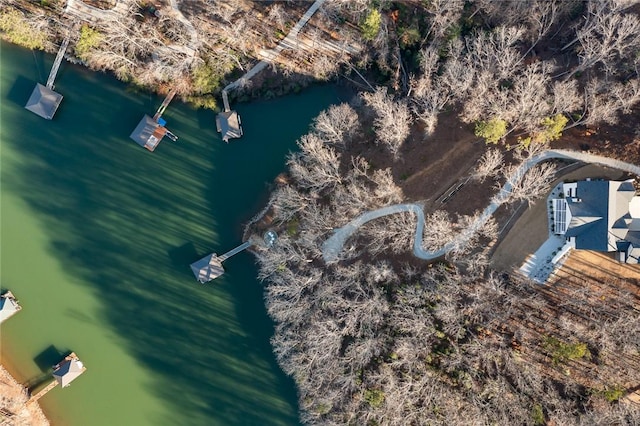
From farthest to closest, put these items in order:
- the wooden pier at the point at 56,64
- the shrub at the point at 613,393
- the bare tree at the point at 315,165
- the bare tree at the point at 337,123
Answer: the wooden pier at the point at 56,64
the bare tree at the point at 315,165
the bare tree at the point at 337,123
the shrub at the point at 613,393

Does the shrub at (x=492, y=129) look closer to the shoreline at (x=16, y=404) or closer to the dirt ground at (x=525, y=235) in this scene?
the dirt ground at (x=525, y=235)

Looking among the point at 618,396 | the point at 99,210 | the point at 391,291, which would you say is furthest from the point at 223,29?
the point at 618,396

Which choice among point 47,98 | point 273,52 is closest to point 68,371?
point 47,98

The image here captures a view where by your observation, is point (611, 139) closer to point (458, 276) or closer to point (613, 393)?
point (458, 276)

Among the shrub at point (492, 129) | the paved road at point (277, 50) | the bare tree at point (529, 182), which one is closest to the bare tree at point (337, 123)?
the paved road at point (277, 50)

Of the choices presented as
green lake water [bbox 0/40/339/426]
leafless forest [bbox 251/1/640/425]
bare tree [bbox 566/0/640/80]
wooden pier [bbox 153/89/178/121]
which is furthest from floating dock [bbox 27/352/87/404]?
bare tree [bbox 566/0/640/80]
